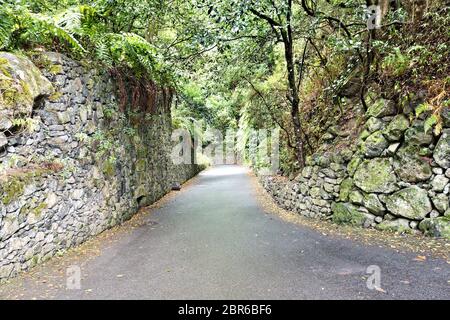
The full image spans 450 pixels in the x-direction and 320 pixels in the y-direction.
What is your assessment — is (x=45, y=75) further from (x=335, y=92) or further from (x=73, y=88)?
(x=335, y=92)

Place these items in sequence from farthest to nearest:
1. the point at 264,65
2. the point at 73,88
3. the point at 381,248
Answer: the point at 264,65 → the point at 73,88 → the point at 381,248

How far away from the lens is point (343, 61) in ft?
24.7

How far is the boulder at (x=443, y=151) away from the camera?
4793 millimetres

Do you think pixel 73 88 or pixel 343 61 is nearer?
pixel 73 88

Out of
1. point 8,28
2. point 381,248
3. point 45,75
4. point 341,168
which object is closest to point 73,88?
point 45,75

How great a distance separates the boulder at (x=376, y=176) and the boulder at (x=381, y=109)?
92cm

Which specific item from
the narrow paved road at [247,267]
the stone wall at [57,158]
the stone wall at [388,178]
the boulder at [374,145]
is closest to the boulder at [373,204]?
the stone wall at [388,178]

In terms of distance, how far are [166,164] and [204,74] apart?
4220mm

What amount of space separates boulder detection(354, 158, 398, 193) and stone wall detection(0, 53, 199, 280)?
5205 mm

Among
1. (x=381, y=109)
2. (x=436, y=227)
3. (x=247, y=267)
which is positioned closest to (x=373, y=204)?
(x=436, y=227)

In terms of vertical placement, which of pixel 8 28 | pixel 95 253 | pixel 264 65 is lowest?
pixel 95 253

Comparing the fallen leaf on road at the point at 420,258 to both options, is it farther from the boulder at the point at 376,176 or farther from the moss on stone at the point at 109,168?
the moss on stone at the point at 109,168

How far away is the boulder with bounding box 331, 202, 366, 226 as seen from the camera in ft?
18.9

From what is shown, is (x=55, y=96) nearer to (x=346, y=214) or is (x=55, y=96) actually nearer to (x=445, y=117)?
(x=346, y=214)
